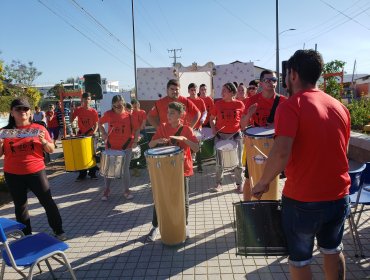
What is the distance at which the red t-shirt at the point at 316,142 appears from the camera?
201 centimetres

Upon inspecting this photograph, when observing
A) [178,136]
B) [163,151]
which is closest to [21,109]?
[163,151]

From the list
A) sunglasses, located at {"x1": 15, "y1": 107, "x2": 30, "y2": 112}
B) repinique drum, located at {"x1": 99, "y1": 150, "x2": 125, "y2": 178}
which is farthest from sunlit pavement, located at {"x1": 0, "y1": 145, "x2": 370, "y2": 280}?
sunglasses, located at {"x1": 15, "y1": 107, "x2": 30, "y2": 112}

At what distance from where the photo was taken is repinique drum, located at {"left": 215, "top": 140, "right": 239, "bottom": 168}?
5.48 metres

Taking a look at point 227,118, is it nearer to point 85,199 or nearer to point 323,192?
point 85,199

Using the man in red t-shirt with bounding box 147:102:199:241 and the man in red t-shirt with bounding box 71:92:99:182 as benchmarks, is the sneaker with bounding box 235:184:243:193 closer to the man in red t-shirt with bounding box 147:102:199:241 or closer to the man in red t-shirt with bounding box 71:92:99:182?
the man in red t-shirt with bounding box 147:102:199:241

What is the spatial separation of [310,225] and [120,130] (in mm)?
3987

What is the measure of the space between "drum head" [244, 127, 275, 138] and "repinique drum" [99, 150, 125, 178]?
226cm

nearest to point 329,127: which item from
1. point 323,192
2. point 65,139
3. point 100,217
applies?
point 323,192

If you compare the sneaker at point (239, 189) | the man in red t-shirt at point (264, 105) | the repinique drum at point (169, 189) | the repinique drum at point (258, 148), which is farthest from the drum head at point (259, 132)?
the sneaker at point (239, 189)

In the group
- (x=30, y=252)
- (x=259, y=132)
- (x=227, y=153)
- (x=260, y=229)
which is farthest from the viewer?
(x=227, y=153)

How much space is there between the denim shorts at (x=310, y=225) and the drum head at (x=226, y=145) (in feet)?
10.6

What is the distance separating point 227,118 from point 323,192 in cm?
382

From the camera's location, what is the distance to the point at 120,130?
5.55 meters

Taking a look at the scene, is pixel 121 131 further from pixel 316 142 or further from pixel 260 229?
pixel 316 142
